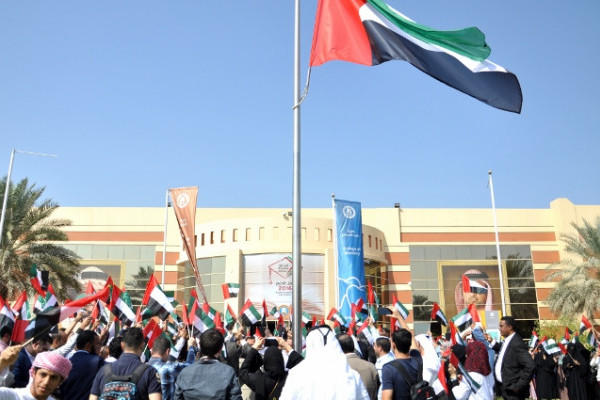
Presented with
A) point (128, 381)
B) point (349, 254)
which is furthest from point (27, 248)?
point (128, 381)

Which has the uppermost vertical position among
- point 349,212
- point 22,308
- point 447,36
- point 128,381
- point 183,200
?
point 349,212

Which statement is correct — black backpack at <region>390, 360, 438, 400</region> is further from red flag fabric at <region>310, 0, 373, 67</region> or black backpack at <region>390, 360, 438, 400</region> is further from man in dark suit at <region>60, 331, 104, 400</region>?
red flag fabric at <region>310, 0, 373, 67</region>

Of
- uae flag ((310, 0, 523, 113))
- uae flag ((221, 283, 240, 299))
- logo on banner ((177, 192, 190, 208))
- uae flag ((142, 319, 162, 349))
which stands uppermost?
logo on banner ((177, 192, 190, 208))

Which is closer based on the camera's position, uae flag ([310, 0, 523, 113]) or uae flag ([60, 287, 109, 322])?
uae flag ([60, 287, 109, 322])

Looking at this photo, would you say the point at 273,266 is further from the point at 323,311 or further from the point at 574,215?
the point at 574,215

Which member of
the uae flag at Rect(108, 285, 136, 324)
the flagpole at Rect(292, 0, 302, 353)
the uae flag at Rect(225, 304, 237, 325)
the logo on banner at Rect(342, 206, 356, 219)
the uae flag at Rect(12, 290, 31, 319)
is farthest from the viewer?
the logo on banner at Rect(342, 206, 356, 219)

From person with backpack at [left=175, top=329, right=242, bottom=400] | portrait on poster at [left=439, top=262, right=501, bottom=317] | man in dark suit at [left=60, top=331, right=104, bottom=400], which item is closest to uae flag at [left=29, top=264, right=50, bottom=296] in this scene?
man in dark suit at [left=60, top=331, right=104, bottom=400]

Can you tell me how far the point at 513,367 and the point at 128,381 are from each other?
5.19 meters

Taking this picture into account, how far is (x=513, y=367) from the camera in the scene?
23.4 ft

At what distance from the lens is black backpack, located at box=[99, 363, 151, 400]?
4.33m

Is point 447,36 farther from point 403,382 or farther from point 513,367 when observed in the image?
point 403,382

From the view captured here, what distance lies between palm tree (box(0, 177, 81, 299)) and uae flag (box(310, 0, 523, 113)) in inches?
786

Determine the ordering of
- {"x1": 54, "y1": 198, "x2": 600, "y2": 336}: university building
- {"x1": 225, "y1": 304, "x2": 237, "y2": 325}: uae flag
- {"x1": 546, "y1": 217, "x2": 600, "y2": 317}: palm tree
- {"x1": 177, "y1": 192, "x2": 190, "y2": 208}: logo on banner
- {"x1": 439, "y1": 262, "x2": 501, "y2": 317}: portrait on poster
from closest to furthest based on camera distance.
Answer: {"x1": 225, "y1": 304, "x2": 237, "y2": 325}: uae flag → {"x1": 177, "y1": 192, "x2": 190, "y2": 208}: logo on banner → {"x1": 546, "y1": 217, "x2": 600, "y2": 317}: palm tree → {"x1": 439, "y1": 262, "x2": 501, "y2": 317}: portrait on poster → {"x1": 54, "y1": 198, "x2": 600, "y2": 336}: university building

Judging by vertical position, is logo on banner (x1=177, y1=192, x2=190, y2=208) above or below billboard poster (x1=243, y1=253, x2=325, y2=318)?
above
